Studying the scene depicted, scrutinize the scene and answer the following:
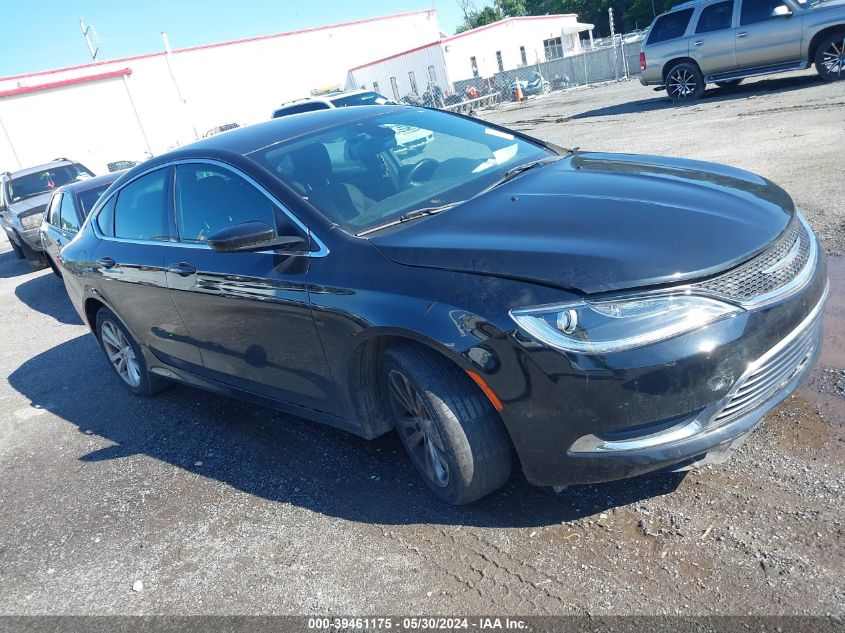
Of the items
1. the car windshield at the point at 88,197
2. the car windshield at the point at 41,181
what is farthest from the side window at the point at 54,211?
the car windshield at the point at 41,181

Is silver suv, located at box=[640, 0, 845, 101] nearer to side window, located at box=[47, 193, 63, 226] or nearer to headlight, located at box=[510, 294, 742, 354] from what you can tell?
side window, located at box=[47, 193, 63, 226]

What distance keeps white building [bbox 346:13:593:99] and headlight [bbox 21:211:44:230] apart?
30536mm

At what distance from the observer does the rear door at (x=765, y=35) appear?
44.0 feet

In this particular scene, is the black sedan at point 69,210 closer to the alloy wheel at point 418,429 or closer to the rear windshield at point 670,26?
the alloy wheel at point 418,429

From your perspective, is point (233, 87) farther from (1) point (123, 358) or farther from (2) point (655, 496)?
(2) point (655, 496)

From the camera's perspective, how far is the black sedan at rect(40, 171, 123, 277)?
8234 millimetres

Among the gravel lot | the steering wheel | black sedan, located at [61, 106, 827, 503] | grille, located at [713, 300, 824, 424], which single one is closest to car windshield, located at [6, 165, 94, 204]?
the gravel lot

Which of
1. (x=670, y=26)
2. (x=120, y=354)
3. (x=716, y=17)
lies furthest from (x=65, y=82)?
(x=120, y=354)

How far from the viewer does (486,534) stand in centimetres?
298

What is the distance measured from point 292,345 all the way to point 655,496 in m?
1.85

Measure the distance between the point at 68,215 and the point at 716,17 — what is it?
43.0 ft

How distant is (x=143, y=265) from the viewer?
177 inches

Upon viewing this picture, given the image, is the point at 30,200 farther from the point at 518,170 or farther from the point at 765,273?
the point at 765,273

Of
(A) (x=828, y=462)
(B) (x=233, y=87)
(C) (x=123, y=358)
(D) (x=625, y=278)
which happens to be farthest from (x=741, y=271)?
(B) (x=233, y=87)
